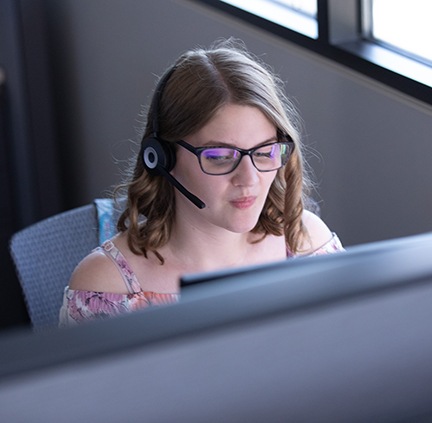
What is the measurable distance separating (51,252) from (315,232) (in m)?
0.78

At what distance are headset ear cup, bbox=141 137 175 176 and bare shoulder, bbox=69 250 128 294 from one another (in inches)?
9.2

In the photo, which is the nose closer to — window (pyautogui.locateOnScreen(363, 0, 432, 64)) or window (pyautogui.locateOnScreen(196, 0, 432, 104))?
window (pyautogui.locateOnScreen(196, 0, 432, 104))

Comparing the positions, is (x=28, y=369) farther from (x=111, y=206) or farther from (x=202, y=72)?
(x=111, y=206)

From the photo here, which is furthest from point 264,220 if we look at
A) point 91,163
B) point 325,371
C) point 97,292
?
point 91,163

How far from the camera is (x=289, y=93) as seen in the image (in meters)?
1.96

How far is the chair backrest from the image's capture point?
5.12ft

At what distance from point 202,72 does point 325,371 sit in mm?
1006

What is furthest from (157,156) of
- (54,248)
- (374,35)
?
(374,35)

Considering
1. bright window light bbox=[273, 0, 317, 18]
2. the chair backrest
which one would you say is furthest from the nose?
bright window light bbox=[273, 0, 317, 18]

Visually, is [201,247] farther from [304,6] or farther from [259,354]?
[304,6]

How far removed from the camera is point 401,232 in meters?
1.69

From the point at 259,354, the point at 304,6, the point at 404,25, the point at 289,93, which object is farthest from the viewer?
the point at 304,6

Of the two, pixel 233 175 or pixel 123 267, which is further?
pixel 123 267

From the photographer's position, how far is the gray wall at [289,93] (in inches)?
→ 66.1
